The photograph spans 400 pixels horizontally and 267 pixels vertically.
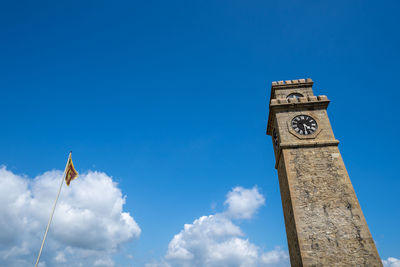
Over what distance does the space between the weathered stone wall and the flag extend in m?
20.2

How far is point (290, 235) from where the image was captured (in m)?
20.2

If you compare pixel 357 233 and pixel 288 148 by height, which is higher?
pixel 288 148

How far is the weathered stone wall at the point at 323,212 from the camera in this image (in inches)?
667

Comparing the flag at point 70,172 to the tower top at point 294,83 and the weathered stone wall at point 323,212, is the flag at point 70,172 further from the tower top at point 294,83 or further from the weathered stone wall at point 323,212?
the tower top at point 294,83

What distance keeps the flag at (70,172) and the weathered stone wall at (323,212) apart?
66.3 feet

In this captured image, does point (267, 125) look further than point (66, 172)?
Yes

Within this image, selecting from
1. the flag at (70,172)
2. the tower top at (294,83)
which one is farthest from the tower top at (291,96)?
the flag at (70,172)

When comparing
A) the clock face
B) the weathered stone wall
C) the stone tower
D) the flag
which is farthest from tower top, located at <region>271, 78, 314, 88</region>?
the flag

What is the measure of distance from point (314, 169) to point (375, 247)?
265 inches

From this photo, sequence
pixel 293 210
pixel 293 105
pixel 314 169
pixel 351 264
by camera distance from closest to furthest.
→ 1. pixel 351 264
2. pixel 293 210
3. pixel 314 169
4. pixel 293 105

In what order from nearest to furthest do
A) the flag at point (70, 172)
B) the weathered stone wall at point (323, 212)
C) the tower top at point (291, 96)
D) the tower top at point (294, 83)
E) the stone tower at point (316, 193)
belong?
the weathered stone wall at point (323, 212) < the stone tower at point (316, 193) < the flag at point (70, 172) < the tower top at point (291, 96) < the tower top at point (294, 83)

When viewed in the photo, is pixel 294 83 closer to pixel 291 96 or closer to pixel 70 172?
pixel 291 96

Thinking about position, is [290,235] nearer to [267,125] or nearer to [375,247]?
[375,247]

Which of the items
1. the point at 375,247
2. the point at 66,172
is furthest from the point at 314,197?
the point at 66,172
